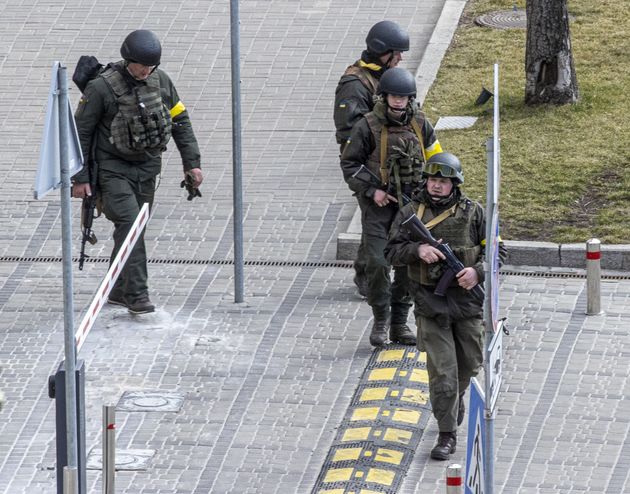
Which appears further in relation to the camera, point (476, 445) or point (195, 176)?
point (195, 176)

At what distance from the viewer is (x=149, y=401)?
10922 millimetres

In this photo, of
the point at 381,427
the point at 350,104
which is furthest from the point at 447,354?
the point at 350,104

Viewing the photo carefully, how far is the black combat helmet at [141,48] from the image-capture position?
38.3 ft

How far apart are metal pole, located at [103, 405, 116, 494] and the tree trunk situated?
29.7 feet

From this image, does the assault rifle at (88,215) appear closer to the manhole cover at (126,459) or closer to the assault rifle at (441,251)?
the manhole cover at (126,459)

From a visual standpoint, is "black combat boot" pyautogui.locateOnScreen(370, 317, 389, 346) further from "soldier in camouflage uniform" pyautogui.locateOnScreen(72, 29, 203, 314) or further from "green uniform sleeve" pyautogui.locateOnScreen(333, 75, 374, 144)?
"soldier in camouflage uniform" pyautogui.locateOnScreen(72, 29, 203, 314)

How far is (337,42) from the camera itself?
59.1 ft

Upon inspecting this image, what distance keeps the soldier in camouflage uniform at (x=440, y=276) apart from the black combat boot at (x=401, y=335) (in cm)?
147

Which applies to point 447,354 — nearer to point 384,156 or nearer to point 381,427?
point 381,427

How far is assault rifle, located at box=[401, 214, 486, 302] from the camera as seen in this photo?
9.97 m

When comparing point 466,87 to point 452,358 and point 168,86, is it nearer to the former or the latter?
point 168,86

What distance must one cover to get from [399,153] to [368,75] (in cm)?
92

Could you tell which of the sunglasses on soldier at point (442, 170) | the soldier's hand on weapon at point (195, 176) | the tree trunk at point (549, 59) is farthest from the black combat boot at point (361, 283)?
the tree trunk at point (549, 59)

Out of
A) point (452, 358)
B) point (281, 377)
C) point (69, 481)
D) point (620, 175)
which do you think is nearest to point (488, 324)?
point (69, 481)
